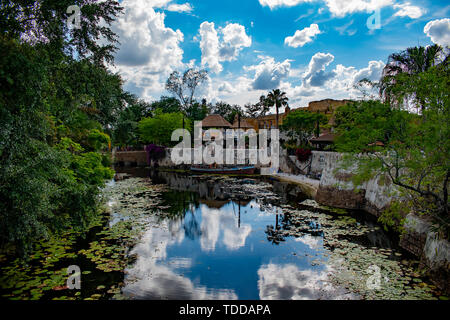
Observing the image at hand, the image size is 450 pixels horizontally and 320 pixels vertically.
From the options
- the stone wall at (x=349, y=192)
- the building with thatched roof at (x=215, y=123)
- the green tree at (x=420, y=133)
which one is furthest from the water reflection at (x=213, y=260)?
the building with thatched roof at (x=215, y=123)

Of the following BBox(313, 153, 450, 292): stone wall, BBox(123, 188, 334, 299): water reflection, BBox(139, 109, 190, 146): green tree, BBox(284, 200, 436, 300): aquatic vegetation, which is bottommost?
BBox(123, 188, 334, 299): water reflection

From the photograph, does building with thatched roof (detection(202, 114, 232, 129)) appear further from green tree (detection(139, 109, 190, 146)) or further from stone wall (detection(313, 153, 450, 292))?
stone wall (detection(313, 153, 450, 292))

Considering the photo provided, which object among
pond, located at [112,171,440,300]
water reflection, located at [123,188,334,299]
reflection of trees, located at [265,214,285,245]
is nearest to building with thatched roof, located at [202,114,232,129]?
pond, located at [112,171,440,300]

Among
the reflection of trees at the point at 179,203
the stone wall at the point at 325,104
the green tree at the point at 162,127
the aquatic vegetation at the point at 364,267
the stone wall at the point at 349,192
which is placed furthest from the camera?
the stone wall at the point at 325,104

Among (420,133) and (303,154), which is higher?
(420,133)

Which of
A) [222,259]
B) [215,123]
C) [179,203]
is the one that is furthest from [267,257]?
[215,123]

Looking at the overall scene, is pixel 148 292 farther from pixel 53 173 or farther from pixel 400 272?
pixel 400 272

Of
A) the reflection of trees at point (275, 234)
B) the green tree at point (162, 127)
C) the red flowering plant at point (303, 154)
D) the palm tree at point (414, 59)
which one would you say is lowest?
the reflection of trees at point (275, 234)

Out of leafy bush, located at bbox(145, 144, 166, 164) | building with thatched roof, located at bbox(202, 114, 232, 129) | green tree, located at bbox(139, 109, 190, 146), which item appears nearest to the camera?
building with thatched roof, located at bbox(202, 114, 232, 129)

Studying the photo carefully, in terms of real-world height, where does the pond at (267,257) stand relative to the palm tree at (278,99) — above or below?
below

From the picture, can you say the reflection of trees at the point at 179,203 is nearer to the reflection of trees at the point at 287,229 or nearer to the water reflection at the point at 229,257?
the water reflection at the point at 229,257

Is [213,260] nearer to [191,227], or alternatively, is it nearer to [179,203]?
[191,227]

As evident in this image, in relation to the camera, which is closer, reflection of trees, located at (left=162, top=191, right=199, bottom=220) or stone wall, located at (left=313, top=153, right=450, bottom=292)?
stone wall, located at (left=313, top=153, right=450, bottom=292)

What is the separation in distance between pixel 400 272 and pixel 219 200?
13.0m
